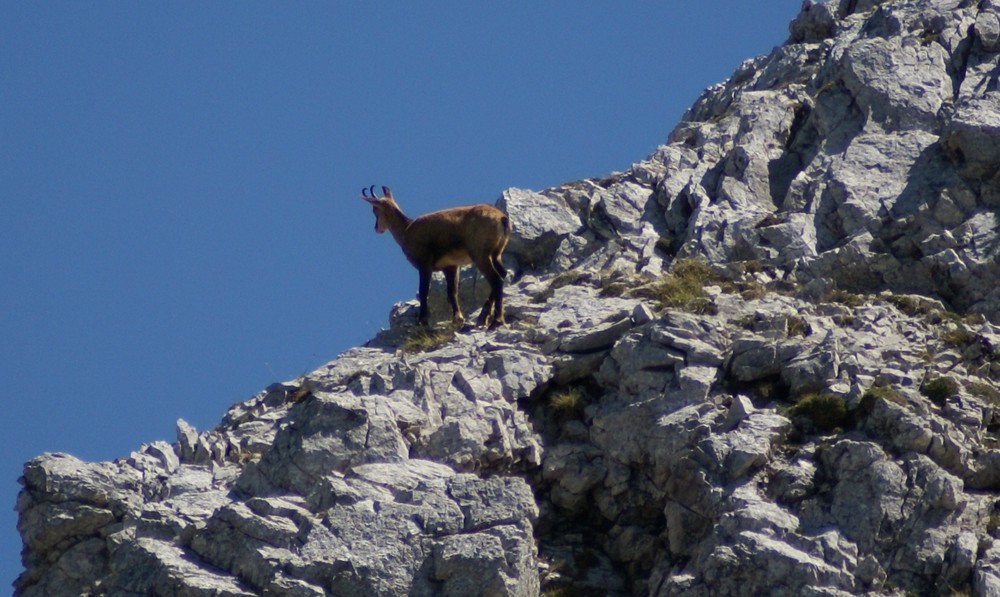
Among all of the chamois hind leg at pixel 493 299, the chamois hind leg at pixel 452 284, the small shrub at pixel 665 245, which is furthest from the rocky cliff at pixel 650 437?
the chamois hind leg at pixel 452 284

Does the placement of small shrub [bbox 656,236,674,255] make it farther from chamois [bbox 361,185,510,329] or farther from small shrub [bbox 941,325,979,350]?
small shrub [bbox 941,325,979,350]

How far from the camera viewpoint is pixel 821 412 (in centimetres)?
2036

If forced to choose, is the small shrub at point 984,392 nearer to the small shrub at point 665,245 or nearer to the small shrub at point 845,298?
the small shrub at point 845,298

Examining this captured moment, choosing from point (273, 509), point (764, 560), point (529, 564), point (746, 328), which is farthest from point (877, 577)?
point (273, 509)

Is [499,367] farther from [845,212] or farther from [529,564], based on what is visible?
[845,212]

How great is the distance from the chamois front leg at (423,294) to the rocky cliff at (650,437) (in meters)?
0.63

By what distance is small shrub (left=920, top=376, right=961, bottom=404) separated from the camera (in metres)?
20.6

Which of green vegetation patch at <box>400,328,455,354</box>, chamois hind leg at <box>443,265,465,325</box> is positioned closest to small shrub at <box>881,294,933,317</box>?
green vegetation patch at <box>400,328,455,354</box>

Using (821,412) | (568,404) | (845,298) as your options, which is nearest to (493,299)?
(568,404)

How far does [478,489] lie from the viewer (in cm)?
1969

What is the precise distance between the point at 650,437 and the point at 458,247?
7340mm

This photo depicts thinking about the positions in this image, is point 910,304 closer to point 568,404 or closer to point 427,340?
point 568,404

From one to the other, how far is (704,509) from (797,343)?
3.50m

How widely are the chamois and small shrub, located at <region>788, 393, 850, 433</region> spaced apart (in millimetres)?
6204
